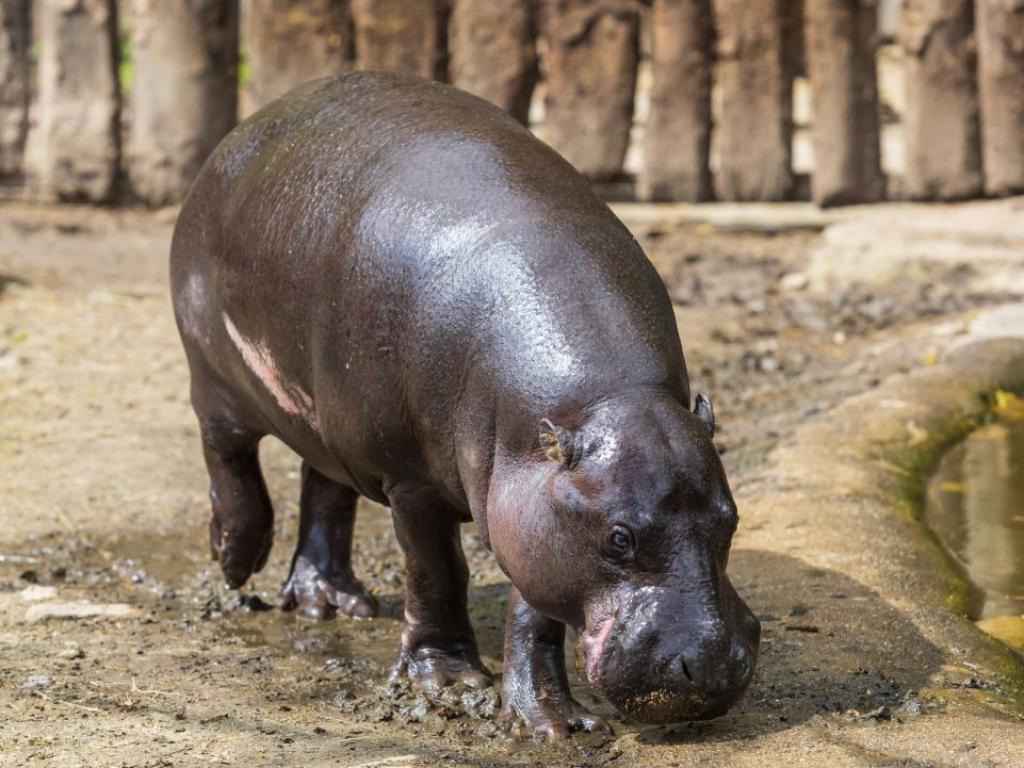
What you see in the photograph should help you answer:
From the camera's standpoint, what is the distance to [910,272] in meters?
9.14

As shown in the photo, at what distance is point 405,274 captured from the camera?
12.3 feet

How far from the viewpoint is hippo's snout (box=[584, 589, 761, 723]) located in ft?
10.4

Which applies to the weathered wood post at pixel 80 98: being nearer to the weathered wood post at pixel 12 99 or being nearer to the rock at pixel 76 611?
the weathered wood post at pixel 12 99

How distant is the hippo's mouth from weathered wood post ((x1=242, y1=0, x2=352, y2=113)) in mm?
6815

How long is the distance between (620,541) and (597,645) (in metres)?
0.21

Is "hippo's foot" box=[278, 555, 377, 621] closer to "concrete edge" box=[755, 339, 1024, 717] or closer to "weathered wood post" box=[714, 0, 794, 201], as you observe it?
"concrete edge" box=[755, 339, 1024, 717]

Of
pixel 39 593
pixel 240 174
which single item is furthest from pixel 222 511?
pixel 240 174

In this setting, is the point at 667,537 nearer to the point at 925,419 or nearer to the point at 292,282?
the point at 292,282

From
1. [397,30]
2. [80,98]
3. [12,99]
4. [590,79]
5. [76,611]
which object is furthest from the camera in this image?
[12,99]

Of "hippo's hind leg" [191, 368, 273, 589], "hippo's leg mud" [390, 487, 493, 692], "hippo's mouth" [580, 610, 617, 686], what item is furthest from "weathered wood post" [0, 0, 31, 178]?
"hippo's mouth" [580, 610, 617, 686]

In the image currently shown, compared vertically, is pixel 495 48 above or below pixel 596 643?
above

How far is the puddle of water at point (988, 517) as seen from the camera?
4539 mm

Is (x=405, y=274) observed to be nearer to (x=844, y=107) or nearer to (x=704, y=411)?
(x=704, y=411)

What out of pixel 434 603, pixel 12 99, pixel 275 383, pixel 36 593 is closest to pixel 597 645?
pixel 434 603
